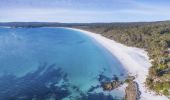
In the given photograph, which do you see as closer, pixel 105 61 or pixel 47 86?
pixel 47 86

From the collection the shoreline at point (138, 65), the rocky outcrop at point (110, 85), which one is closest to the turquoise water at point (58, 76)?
the rocky outcrop at point (110, 85)

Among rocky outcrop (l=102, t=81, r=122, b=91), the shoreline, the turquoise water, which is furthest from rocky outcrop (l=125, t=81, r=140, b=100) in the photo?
rocky outcrop (l=102, t=81, r=122, b=91)

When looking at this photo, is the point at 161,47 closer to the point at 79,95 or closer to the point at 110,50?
the point at 110,50

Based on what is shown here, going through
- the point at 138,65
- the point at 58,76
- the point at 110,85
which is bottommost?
the point at 58,76

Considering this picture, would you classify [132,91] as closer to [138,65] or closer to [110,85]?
[110,85]

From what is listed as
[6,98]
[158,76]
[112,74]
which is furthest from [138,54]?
[6,98]

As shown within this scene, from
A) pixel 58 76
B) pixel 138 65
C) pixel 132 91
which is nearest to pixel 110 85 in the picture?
pixel 132 91

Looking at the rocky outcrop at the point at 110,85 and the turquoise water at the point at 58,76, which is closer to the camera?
the turquoise water at the point at 58,76

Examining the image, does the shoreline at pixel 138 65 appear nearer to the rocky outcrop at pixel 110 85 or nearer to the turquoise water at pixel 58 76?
the turquoise water at pixel 58 76
